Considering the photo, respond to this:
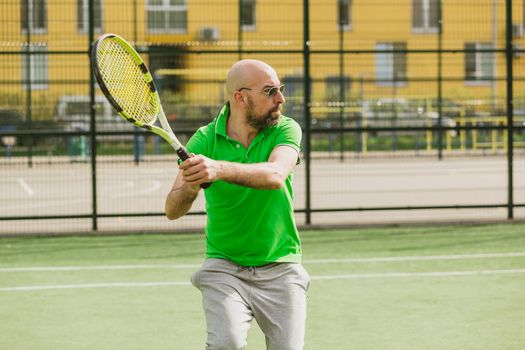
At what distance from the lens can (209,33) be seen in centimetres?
2133

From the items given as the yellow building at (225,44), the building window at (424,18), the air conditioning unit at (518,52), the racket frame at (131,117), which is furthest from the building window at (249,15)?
the racket frame at (131,117)

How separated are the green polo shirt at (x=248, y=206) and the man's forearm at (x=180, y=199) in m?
0.17

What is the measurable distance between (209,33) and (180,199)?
1625cm

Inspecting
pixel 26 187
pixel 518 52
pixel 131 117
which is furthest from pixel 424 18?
pixel 131 117

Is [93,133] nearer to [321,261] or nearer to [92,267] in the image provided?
[92,267]

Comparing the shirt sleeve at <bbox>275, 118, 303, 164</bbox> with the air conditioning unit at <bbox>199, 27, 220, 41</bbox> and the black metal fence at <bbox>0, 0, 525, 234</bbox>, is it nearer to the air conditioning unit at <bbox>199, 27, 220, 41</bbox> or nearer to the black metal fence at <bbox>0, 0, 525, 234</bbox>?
the black metal fence at <bbox>0, 0, 525, 234</bbox>

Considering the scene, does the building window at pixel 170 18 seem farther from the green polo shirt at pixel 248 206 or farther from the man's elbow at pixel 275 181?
the man's elbow at pixel 275 181

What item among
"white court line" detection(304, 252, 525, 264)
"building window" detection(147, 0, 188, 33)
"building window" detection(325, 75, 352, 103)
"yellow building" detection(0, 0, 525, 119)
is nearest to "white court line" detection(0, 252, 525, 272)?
"white court line" detection(304, 252, 525, 264)

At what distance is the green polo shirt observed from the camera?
18.0 feet

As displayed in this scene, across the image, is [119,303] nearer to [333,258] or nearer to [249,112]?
[333,258]

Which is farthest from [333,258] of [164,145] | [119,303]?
[164,145]

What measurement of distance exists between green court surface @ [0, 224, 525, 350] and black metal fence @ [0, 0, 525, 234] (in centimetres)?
173

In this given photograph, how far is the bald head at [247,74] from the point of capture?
212 inches

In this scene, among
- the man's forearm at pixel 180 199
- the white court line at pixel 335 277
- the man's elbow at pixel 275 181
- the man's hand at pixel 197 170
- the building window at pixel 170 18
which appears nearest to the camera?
the man's hand at pixel 197 170
